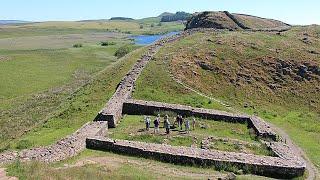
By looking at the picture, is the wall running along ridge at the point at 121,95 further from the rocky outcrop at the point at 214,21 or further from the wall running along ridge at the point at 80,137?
the rocky outcrop at the point at 214,21

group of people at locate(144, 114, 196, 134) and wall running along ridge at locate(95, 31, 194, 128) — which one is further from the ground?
wall running along ridge at locate(95, 31, 194, 128)

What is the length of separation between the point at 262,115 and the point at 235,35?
22.9 m

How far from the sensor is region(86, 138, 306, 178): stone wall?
22969mm

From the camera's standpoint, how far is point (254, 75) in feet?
156

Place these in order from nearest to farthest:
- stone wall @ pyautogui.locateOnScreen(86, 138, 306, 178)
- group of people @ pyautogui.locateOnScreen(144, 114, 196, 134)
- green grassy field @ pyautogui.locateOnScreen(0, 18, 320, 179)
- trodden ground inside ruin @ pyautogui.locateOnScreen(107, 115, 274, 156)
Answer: green grassy field @ pyautogui.locateOnScreen(0, 18, 320, 179)
stone wall @ pyautogui.locateOnScreen(86, 138, 306, 178)
trodden ground inside ruin @ pyautogui.locateOnScreen(107, 115, 274, 156)
group of people @ pyautogui.locateOnScreen(144, 114, 196, 134)

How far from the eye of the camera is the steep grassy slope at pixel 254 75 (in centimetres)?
4025

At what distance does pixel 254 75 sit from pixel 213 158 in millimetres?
25920

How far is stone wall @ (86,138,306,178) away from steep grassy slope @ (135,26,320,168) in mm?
9635

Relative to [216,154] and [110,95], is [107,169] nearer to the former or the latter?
[216,154]

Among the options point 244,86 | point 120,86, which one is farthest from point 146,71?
point 244,86

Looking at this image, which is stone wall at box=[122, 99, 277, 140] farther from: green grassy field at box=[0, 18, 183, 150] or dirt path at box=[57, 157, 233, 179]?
dirt path at box=[57, 157, 233, 179]

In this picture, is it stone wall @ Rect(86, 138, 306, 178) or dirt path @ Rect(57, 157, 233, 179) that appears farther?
stone wall @ Rect(86, 138, 306, 178)

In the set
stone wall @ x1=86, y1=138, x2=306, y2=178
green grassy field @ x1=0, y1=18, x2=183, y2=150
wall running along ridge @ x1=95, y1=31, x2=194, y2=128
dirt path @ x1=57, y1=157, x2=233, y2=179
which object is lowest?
green grassy field @ x1=0, y1=18, x2=183, y2=150

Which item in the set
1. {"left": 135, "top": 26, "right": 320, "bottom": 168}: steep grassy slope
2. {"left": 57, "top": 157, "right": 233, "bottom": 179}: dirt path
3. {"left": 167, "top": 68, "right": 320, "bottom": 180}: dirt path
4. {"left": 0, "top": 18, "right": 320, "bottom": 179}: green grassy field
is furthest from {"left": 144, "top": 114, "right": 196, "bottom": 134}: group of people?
{"left": 135, "top": 26, "right": 320, "bottom": 168}: steep grassy slope
